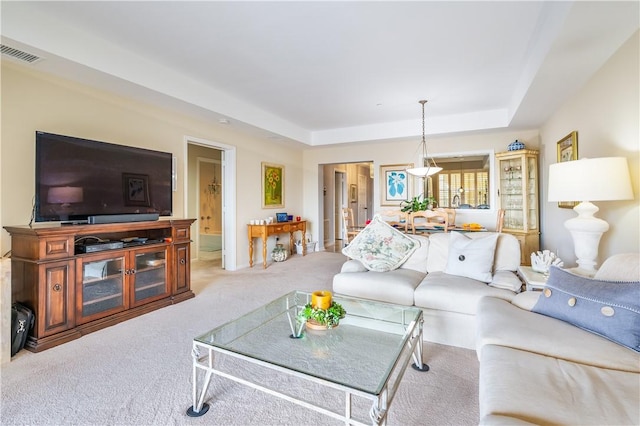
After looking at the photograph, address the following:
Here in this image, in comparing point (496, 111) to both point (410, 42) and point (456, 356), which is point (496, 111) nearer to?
point (410, 42)

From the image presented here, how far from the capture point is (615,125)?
2311mm

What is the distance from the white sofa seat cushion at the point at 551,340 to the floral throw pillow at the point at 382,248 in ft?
4.13

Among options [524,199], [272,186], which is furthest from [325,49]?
[524,199]

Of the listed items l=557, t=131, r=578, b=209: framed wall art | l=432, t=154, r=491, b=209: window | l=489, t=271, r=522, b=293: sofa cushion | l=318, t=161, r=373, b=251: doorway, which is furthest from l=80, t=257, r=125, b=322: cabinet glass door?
l=432, t=154, r=491, b=209: window

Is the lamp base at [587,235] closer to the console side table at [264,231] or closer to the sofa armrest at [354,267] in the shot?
the sofa armrest at [354,267]

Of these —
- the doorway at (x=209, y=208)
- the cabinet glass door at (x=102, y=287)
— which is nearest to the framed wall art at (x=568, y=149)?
the cabinet glass door at (x=102, y=287)

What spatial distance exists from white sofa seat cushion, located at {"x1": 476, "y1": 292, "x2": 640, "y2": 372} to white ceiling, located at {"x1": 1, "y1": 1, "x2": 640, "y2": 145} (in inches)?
71.7

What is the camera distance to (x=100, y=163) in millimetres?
2805

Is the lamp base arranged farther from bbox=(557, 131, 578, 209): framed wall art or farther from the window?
the window

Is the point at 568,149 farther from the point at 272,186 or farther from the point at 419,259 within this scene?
the point at 272,186

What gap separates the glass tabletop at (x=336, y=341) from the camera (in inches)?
56.5

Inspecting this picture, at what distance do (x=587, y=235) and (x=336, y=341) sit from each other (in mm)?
1983

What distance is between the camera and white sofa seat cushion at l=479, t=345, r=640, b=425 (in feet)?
3.21

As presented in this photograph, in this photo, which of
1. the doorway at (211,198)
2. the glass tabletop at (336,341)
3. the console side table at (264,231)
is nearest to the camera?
the glass tabletop at (336,341)
